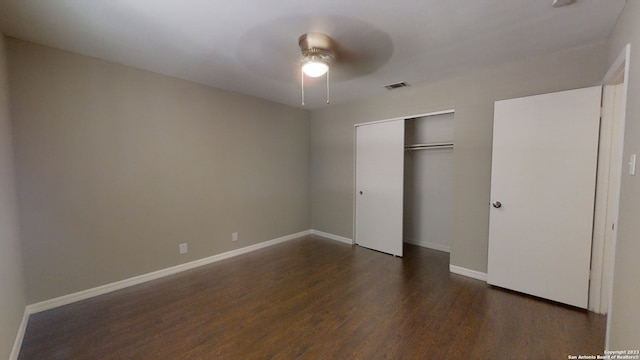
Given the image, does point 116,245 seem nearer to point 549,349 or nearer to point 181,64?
point 181,64

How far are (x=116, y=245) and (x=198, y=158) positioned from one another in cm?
133

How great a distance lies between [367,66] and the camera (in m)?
2.72

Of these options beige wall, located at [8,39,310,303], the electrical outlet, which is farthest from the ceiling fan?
the electrical outlet

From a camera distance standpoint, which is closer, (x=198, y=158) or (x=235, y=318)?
(x=235, y=318)

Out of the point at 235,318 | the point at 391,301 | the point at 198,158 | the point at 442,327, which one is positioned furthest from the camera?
the point at 198,158

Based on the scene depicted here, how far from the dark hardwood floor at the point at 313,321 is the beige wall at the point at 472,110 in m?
0.64

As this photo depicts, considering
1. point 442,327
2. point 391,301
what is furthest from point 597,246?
point 391,301

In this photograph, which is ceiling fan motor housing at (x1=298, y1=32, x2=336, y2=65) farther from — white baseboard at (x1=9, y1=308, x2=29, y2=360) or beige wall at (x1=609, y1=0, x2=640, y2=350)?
white baseboard at (x1=9, y1=308, x2=29, y2=360)

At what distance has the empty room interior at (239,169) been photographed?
180 centimetres

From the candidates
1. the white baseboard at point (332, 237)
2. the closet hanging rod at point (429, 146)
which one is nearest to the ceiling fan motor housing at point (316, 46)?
the closet hanging rod at point (429, 146)

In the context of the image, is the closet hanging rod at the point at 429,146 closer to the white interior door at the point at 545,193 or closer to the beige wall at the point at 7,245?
the white interior door at the point at 545,193

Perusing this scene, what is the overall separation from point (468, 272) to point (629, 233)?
5.90 feet

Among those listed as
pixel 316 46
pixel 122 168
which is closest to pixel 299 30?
pixel 316 46

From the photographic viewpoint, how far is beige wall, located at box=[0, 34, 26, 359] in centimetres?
163
